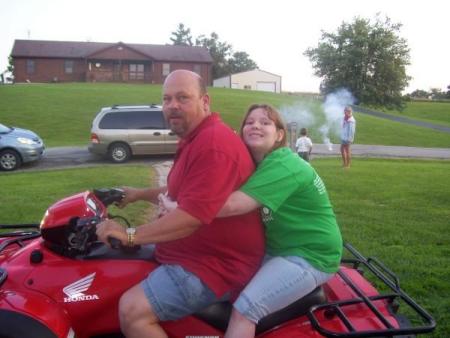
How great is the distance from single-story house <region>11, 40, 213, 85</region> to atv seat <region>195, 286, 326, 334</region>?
65.3 meters

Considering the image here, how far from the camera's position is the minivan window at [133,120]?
19094mm

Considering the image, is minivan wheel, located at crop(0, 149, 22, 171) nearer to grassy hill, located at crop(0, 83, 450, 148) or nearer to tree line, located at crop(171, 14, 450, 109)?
grassy hill, located at crop(0, 83, 450, 148)

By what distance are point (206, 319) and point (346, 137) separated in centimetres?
1437

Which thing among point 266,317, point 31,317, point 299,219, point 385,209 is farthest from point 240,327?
point 385,209

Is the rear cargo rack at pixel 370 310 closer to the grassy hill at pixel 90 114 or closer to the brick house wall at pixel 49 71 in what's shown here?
the grassy hill at pixel 90 114

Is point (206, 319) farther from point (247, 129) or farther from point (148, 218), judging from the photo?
point (148, 218)

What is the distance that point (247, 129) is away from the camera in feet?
9.84

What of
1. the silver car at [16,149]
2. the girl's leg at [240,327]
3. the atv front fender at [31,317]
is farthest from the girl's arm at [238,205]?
the silver car at [16,149]

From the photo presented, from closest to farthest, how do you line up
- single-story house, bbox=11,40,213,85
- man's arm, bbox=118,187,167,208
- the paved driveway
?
man's arm, bbox=118,187,167,208 < the paved driveway < single-story house, bbox=11,40,213,85

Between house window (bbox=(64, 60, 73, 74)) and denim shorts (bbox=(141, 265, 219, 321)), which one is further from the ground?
house window (bbox=(64, 60, 73, 74))

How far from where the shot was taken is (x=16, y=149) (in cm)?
1592

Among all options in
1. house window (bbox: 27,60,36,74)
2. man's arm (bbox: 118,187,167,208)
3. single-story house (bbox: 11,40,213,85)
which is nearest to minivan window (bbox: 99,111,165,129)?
man's arm (bbox: 118,187,167,208)

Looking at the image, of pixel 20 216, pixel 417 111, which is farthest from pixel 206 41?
pixel 20 216

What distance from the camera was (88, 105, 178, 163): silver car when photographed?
18.8 metres
